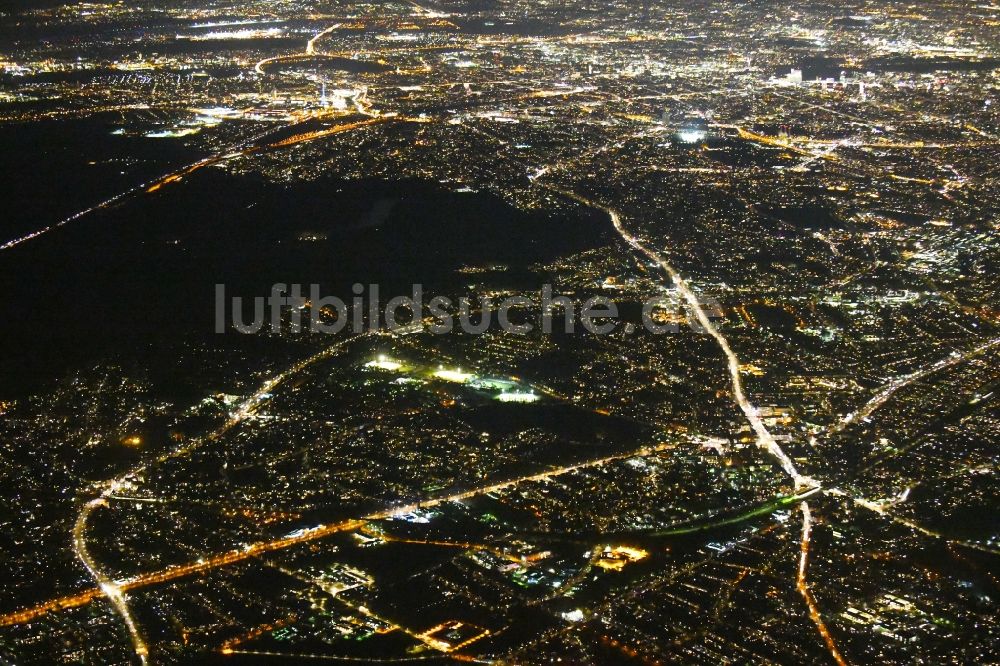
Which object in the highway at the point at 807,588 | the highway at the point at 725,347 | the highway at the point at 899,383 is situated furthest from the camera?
the highway at the point at 899,383

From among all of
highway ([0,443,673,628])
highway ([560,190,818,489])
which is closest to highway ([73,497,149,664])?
highway ([0,443,673,628])

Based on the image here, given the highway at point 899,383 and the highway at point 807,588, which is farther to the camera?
the highway at point 899,383

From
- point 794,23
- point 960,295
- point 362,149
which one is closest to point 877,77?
point 794,23

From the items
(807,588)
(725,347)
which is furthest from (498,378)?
(807,588)

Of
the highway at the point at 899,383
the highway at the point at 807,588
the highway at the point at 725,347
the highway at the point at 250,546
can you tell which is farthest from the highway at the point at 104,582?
the highway at the point at 899,383

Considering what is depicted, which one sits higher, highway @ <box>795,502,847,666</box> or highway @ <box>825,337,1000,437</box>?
highway @ <box>825,337,1000,437</box>

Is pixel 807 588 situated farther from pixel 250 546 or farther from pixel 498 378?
pixel 250 546

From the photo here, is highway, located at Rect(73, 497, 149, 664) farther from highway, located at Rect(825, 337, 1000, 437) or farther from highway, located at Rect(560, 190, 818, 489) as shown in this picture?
highway, located at Rect(825, 337, 1000, 437)

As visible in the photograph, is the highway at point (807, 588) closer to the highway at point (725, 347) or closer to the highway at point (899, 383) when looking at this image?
the highway at point (725, 347)
